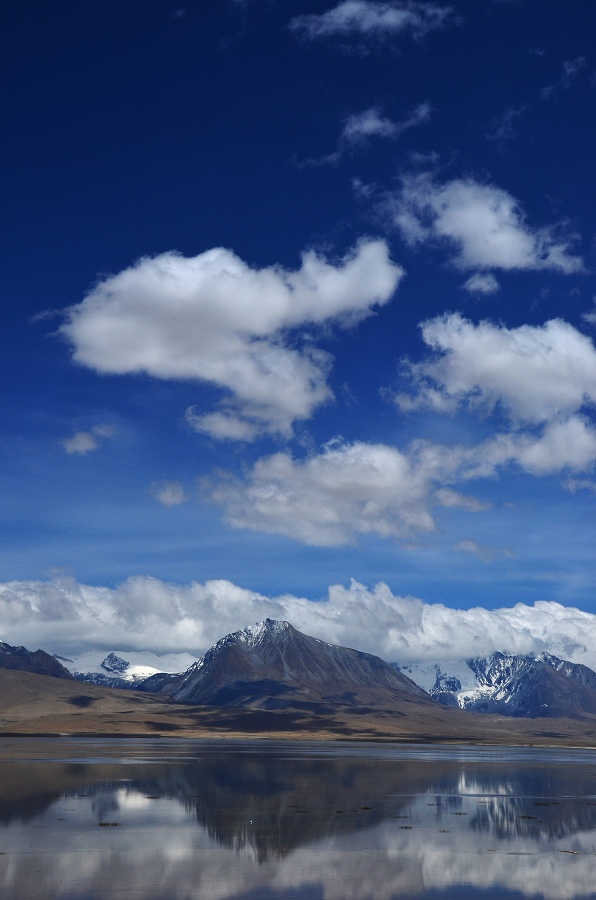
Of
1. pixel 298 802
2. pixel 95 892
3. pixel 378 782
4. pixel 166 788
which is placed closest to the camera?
pixel 95 892

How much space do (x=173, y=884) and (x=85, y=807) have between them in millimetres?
27594

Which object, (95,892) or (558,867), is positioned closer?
(95,892)

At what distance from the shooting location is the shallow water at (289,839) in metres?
37.7

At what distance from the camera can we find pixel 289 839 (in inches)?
1935

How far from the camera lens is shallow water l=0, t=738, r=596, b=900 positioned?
37656mm

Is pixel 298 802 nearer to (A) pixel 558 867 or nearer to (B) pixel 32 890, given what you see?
(A) pixel 558 867

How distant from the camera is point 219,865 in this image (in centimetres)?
4191

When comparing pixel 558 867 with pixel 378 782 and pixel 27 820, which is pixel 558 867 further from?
pixel 378 782

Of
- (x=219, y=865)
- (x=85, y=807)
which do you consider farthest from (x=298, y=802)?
(x=219, y=865)

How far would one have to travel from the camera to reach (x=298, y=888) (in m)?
37.2

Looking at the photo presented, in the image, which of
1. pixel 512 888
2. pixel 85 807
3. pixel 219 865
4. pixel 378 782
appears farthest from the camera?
pixel 378 782

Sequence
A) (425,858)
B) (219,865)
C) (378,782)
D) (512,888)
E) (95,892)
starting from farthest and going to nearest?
(378,782)
(425,858)
(219,865)
(512,888)
(95,892)

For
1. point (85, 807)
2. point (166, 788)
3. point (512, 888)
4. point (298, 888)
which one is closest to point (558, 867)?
point (512, 888)

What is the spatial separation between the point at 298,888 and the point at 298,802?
31.1 metres
